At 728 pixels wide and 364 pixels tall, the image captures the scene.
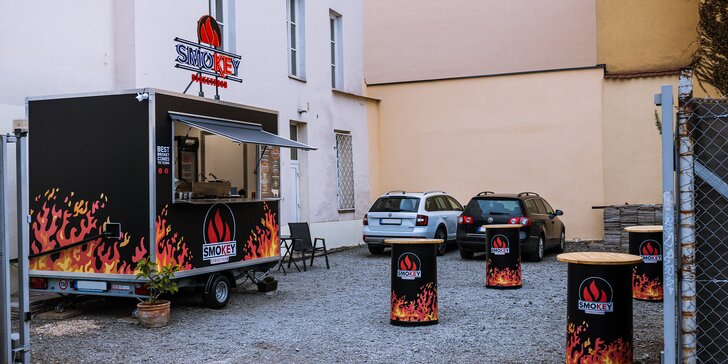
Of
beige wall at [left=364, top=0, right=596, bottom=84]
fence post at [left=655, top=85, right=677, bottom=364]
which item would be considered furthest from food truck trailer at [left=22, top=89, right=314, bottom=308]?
beige wall at [left=364, top=0, right=596, bottom=84]

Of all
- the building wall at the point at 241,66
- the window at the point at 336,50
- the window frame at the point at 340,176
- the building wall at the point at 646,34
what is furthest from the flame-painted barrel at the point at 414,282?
the building wall at the point at 646,34

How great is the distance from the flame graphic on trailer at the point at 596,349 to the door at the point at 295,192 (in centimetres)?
1142

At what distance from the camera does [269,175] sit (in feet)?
37.7

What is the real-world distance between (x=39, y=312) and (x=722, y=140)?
27.4 feet

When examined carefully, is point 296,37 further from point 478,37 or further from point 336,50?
point 478,37

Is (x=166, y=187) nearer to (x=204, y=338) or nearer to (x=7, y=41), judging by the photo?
(x=204, y=338)

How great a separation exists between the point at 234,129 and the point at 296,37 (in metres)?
7.82

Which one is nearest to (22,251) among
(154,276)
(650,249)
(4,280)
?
(4,280)

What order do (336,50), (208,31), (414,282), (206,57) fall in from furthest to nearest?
(336,50), (208,31), (206,57), (414,282)

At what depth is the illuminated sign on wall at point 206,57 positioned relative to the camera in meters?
11.2

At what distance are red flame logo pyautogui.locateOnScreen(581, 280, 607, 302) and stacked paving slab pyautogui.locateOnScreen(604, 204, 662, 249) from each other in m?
12.1

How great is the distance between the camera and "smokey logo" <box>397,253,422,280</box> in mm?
8023

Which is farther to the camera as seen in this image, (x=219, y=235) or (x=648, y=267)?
(x=648, y=267)

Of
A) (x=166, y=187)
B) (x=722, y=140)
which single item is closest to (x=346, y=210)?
(x=166, y=187)
